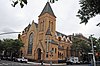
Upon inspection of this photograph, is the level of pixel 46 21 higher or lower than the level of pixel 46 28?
higher

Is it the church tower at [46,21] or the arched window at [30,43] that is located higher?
the church tower at [46,21]

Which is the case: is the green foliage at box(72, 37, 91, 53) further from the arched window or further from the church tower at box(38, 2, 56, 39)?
the arched window

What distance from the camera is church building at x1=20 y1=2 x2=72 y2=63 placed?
65081mm

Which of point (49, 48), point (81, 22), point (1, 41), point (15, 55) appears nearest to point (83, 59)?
point (49, 48)

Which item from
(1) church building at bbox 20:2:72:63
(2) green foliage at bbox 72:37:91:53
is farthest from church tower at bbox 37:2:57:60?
(2) green foliage at bbox 72:37:91:53

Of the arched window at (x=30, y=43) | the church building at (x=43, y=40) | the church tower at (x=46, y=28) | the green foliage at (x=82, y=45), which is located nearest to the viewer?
the church building at (x=43, y=40)

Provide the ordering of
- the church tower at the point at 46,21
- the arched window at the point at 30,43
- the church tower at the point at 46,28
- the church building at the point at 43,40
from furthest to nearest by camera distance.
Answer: the arched window at the point at 30,43
the church tower at the point at 46,21
the church tower at the point at 46,28
the church building at the point at 43,40

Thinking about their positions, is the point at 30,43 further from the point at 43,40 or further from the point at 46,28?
the point at 46,28

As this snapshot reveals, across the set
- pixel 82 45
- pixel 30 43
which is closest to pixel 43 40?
pixel 30 43

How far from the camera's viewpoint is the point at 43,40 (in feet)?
221

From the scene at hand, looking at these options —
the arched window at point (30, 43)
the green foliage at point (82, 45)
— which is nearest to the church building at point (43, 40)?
the arched window at point (30, 43)

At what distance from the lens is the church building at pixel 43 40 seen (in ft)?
214

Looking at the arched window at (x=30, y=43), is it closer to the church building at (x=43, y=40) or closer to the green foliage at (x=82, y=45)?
the church building at (x=43, y=40)

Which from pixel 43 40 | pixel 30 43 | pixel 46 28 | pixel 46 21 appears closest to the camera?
pixel 43 40
